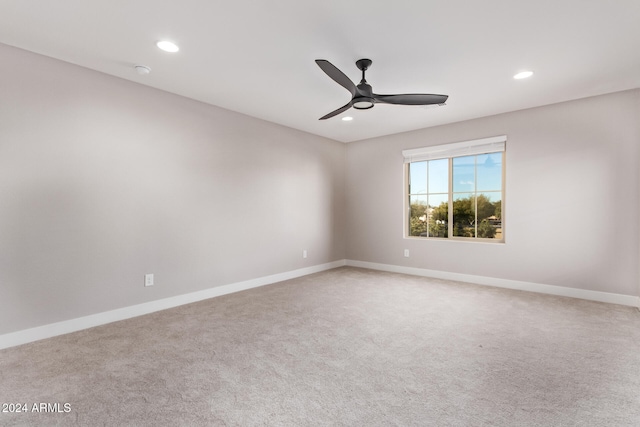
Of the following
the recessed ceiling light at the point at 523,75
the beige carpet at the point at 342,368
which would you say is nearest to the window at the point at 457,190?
the recessed ceiling light at the point at 523,75

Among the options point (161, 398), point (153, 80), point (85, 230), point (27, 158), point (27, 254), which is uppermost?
point (153, 80)

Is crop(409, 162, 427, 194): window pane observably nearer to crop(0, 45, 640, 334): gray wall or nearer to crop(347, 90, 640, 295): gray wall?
crop(0, 45, 640, 334): gray wall

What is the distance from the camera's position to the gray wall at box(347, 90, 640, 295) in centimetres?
351

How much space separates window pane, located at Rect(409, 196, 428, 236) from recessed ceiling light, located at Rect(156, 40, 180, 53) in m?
4.05

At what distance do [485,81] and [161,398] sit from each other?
3900mm

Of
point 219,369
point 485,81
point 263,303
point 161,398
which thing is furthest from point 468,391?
point 485,81

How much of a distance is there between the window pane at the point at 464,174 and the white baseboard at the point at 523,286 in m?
1.33

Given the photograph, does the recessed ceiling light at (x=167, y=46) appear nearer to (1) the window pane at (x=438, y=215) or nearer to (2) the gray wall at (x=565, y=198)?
(2) the gray wall at (x=565, y=198)

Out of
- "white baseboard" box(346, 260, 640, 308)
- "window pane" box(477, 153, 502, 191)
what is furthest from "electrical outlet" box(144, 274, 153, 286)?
"window pane" box(477, 153, 502, 191)

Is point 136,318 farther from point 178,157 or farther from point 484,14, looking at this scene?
point 484,14

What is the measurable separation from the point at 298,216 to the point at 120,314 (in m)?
2.76

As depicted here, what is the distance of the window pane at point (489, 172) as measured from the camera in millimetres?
4430

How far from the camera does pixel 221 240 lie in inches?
157

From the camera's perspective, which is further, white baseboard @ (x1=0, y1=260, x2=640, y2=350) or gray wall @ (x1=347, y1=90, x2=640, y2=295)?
gray wall @ (x1=347, y1=90, x2=640, y2=295)
